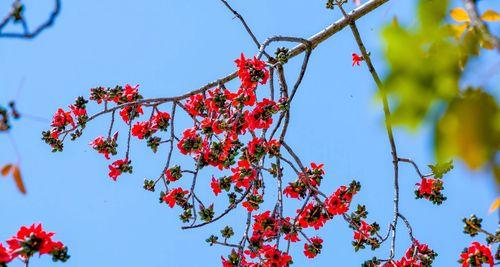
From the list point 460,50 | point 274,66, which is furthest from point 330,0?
point 460,50

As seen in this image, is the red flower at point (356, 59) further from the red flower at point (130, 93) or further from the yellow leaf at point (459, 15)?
the yellow leaf at point (459, 15)

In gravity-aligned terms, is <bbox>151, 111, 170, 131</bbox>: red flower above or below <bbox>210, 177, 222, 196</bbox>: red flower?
above

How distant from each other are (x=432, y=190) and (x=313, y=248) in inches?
41.5

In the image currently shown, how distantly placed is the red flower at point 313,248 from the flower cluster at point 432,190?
0.90 m

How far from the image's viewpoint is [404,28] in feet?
3.27

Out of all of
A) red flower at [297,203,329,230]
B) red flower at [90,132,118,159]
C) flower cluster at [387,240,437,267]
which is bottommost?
flower cluster at [387,240,437,267]

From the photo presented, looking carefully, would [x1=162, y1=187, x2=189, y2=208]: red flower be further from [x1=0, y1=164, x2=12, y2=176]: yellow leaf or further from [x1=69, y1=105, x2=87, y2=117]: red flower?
[x1=0, y1=164, x2=12, y2=176]: yellow leaf

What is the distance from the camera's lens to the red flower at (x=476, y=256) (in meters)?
3.51

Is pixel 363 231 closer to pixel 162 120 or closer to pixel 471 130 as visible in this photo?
pixel 162 120

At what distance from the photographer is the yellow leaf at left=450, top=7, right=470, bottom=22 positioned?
1.58 m

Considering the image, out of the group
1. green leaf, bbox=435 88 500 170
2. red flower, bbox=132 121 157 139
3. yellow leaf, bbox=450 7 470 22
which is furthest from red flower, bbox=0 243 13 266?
green leaf, bbox=435 88 500 170

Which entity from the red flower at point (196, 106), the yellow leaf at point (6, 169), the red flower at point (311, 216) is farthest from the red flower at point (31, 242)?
the red flower at point (311, 216)

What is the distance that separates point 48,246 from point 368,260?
2.07 meters

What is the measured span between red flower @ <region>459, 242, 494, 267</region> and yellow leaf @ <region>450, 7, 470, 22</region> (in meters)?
2.32
